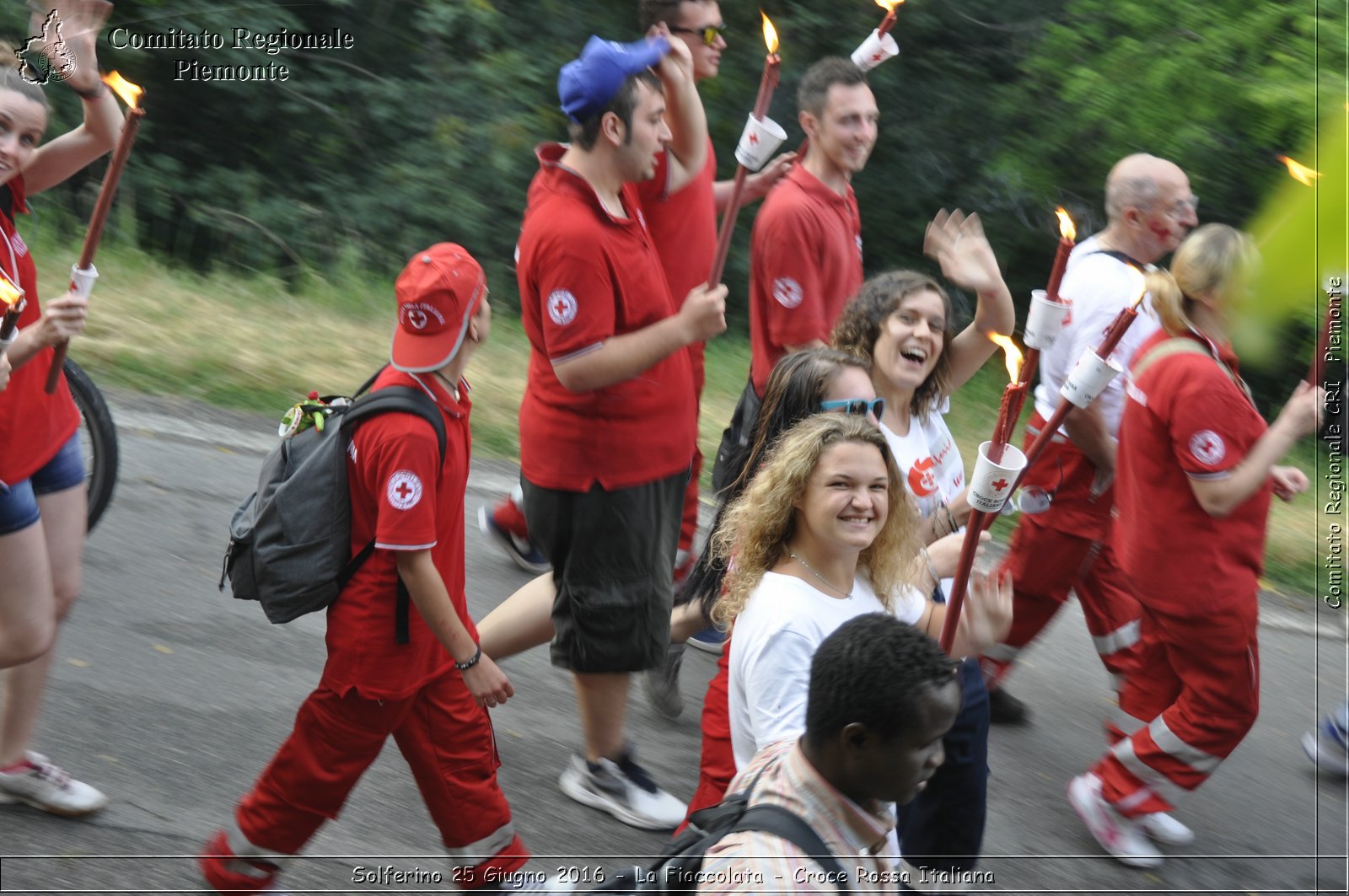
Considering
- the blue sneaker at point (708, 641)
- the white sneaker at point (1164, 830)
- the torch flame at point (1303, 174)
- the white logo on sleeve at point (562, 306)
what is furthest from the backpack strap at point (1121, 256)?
the torch flame at point (1303, 174)

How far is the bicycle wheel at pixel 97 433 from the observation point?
4.74 meters

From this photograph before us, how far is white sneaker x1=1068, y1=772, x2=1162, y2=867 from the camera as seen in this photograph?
4.08 meters

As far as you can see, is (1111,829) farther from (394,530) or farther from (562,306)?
(394,530)

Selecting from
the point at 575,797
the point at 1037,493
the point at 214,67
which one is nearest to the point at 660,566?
the point at 575,797

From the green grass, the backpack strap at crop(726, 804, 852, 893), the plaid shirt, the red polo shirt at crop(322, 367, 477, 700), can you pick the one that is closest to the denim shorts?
the red polo shirt at crop(322, 367, 477, 700)

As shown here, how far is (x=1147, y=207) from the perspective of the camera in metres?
4.73

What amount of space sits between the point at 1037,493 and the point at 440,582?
7.57ft

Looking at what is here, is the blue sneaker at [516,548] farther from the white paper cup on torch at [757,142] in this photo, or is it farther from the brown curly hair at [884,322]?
the white paper cup on torch at [757,142]

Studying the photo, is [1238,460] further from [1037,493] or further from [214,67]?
[214,67]

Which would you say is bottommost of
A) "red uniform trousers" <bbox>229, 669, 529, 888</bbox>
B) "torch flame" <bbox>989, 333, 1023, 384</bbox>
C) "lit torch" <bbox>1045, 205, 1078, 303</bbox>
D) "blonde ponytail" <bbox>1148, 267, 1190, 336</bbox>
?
"red uniform trousers" <bbox>229, 669, 529, 888</bbox>

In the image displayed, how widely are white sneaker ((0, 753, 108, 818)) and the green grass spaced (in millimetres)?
3483

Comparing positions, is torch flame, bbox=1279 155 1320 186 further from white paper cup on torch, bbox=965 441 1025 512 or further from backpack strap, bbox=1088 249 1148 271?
backpack strap, bbox=1088 249 1148 271

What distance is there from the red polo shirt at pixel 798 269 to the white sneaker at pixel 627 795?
51.4 inches

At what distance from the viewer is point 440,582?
3010 mm
